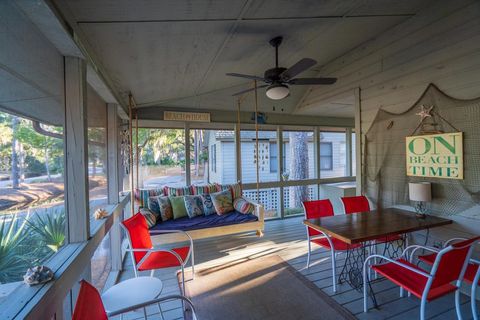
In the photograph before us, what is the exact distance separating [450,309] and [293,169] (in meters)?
3.56

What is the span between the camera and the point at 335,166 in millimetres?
5863

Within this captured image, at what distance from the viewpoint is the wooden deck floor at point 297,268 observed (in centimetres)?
208

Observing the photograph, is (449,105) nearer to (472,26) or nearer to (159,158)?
(472,26)

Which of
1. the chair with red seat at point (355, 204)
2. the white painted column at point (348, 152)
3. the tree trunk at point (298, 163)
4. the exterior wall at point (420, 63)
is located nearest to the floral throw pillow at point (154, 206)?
the chair with red seat at point (355, 204)

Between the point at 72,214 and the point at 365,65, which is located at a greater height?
the point at 365,65

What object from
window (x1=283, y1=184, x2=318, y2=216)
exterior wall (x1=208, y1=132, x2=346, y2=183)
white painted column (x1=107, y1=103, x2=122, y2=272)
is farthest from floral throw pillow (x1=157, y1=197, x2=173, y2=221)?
window (x1=283, y1=184, x2=318, y2=216)

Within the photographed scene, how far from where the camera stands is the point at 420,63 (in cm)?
266

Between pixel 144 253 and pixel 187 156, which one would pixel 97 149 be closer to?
pixel 144 253

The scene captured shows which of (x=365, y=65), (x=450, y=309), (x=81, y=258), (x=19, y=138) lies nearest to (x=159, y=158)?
(x=81, y=258)

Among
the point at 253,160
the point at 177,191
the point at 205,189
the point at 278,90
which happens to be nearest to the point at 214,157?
the point at 253,160

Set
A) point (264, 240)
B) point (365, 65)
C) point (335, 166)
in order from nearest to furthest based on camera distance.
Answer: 1. point (365, 65)
2. point (264, 240)
3. point (335, 166)

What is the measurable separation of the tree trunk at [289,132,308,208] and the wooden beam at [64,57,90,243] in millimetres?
4362

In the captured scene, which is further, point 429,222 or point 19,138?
point 429,222

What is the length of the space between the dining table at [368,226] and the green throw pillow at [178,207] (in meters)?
1.97
